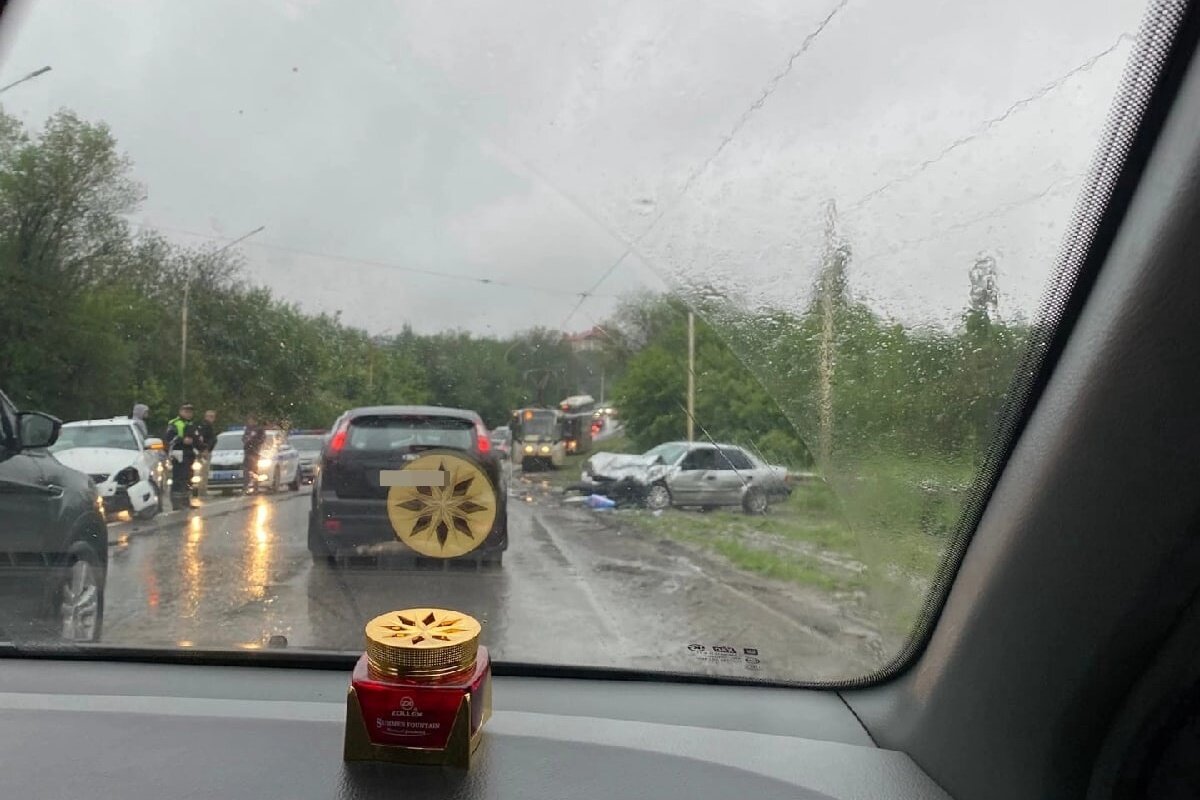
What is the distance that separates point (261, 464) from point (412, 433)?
0.81 meters

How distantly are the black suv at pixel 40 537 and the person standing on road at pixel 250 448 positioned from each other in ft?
2.00

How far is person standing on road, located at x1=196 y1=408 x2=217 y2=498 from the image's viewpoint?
158 inches

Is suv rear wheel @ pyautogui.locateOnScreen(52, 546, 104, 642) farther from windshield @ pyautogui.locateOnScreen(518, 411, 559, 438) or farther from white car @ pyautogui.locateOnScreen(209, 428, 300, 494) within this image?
windshield @ pyautogui.locateOnScreen(518, 411, 559, 438)

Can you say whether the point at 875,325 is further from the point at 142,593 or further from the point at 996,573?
the point at 142,593

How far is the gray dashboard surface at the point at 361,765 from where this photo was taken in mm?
2707

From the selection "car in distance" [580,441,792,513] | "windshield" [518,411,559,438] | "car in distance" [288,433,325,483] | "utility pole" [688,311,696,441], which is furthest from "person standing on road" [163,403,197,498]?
"utility pole" [688,311,696,441]

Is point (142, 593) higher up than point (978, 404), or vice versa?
point (978, 404)

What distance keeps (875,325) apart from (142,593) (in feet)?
9.88

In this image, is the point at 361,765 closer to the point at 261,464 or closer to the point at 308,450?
the point at 308,450

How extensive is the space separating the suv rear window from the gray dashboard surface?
3.10ft

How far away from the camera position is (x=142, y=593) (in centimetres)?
397

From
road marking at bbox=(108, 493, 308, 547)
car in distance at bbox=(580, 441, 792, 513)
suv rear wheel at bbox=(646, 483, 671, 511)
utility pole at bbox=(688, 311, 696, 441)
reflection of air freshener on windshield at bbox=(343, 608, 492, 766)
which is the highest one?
utility pole at bbox=(688, 311, 696, 441)

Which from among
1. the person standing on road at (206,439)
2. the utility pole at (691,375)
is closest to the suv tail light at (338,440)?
the person standing on road at (206,439)

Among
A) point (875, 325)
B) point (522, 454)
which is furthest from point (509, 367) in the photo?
point (875, 325)
